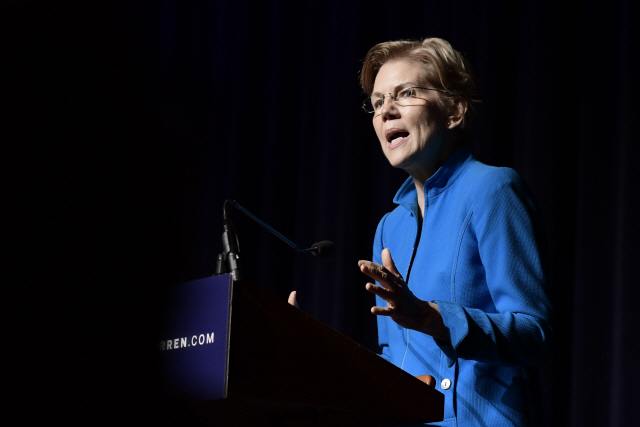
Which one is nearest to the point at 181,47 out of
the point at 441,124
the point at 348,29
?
the point at 348,29

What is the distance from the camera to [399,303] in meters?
1.21

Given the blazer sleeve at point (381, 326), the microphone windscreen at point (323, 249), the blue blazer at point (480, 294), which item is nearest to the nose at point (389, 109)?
the blue blazer at point (480, 294)

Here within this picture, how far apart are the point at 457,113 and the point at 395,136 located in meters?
0.18

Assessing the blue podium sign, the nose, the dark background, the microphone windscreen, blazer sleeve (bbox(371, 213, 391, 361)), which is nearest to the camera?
the dark background

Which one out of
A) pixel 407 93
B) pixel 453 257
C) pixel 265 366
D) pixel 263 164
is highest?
pixel 263 164

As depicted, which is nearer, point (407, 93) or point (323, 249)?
point (323, 249)

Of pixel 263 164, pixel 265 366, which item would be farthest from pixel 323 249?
pixel 263 164

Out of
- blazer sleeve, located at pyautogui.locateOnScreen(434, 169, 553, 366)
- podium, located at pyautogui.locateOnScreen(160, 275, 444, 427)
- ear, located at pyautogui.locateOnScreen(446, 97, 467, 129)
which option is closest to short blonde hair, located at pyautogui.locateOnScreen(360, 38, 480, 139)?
ear, located at pyautogui.locateOnScreen(446, 97, 467, 129)

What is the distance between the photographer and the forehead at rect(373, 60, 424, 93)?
6.42 ft

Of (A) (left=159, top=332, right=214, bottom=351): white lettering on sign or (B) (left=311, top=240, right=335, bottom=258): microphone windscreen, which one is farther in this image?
(B) (left=311, top=240, right=335, bottom=258): microphone windscreen

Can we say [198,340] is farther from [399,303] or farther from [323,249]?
[323,249]

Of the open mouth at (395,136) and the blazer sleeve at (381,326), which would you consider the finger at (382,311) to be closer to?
the blazer sleeve at (381,326)

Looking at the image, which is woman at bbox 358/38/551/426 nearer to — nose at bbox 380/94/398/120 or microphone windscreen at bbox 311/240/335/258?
nose at bbox 380/94/398/120

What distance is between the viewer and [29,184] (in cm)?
48
